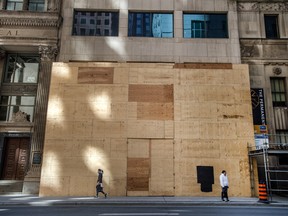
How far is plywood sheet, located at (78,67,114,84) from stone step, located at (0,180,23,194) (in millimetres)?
9425

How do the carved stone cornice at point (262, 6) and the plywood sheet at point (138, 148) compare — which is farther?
the carved stone cornice at point (262, 6)

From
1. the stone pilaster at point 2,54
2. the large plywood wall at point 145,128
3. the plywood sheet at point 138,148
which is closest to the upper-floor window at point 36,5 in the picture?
the stone pilaster at point 2,54

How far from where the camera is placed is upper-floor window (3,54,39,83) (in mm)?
22688

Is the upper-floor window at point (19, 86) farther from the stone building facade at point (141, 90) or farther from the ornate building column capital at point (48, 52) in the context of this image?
the ornate building column capital at point (48, 52)

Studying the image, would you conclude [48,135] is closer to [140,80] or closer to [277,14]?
[140,80]

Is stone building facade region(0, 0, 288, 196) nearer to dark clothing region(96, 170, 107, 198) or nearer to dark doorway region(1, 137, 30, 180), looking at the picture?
dark doorway region(1, 137, 30, 180)

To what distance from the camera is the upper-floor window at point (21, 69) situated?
2269cm

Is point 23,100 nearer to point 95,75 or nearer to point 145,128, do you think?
point 95,75

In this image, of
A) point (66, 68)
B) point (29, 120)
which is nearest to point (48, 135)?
point (29, 120)

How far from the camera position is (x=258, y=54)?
22219 mm

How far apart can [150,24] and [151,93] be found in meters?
7.00

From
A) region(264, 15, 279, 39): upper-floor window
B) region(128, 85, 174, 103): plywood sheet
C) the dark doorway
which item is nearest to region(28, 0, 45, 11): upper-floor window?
region(128, 85, 174, 103): plywood sheet

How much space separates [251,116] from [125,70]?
35.0ft

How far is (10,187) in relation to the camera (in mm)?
19281
